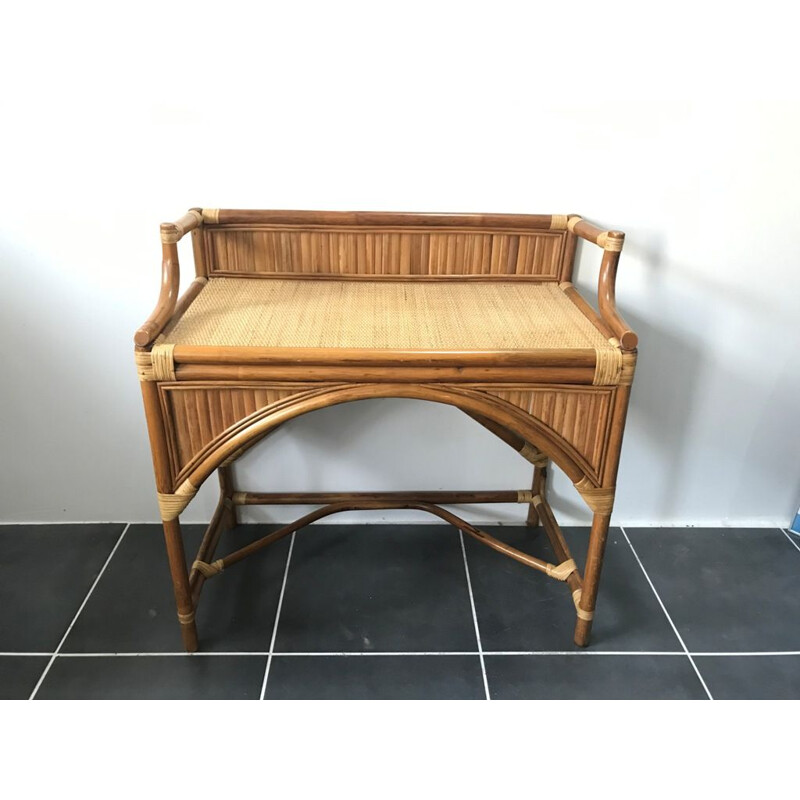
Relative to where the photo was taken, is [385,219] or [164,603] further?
[164,603]

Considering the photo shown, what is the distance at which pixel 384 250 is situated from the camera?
1393mm

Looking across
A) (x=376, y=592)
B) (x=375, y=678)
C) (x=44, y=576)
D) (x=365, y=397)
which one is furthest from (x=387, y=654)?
(x=44, y=576)

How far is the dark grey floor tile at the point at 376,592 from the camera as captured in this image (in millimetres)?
1406

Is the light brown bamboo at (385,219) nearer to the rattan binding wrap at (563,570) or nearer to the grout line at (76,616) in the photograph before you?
the rattan binding wrap at (563,570)

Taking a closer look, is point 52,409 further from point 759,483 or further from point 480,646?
point 759,483

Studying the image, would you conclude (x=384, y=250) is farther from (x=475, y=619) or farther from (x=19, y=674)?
(x=19, y=674)

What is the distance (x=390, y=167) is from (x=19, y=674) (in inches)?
48.0

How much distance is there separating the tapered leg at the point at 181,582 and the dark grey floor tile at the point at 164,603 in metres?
0.05

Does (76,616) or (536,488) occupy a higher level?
(536,488)

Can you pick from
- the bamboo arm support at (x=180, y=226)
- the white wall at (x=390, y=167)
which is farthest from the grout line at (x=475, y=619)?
the bamboo arm support at (x=180, y=226)

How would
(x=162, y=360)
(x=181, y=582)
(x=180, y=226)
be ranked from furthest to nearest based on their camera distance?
(x=181, y=582)
(x=180, y=226)
(x=162, y=360)

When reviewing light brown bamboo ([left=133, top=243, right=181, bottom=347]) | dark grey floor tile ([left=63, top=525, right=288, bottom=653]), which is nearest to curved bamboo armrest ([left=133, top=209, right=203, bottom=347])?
light brown bamboo ([left=133, top=243, right=181, bottom=347])

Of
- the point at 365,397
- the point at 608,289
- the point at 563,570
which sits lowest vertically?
the point at 563,570

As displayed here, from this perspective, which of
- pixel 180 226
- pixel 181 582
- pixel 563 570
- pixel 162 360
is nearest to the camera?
pixel 162 360
